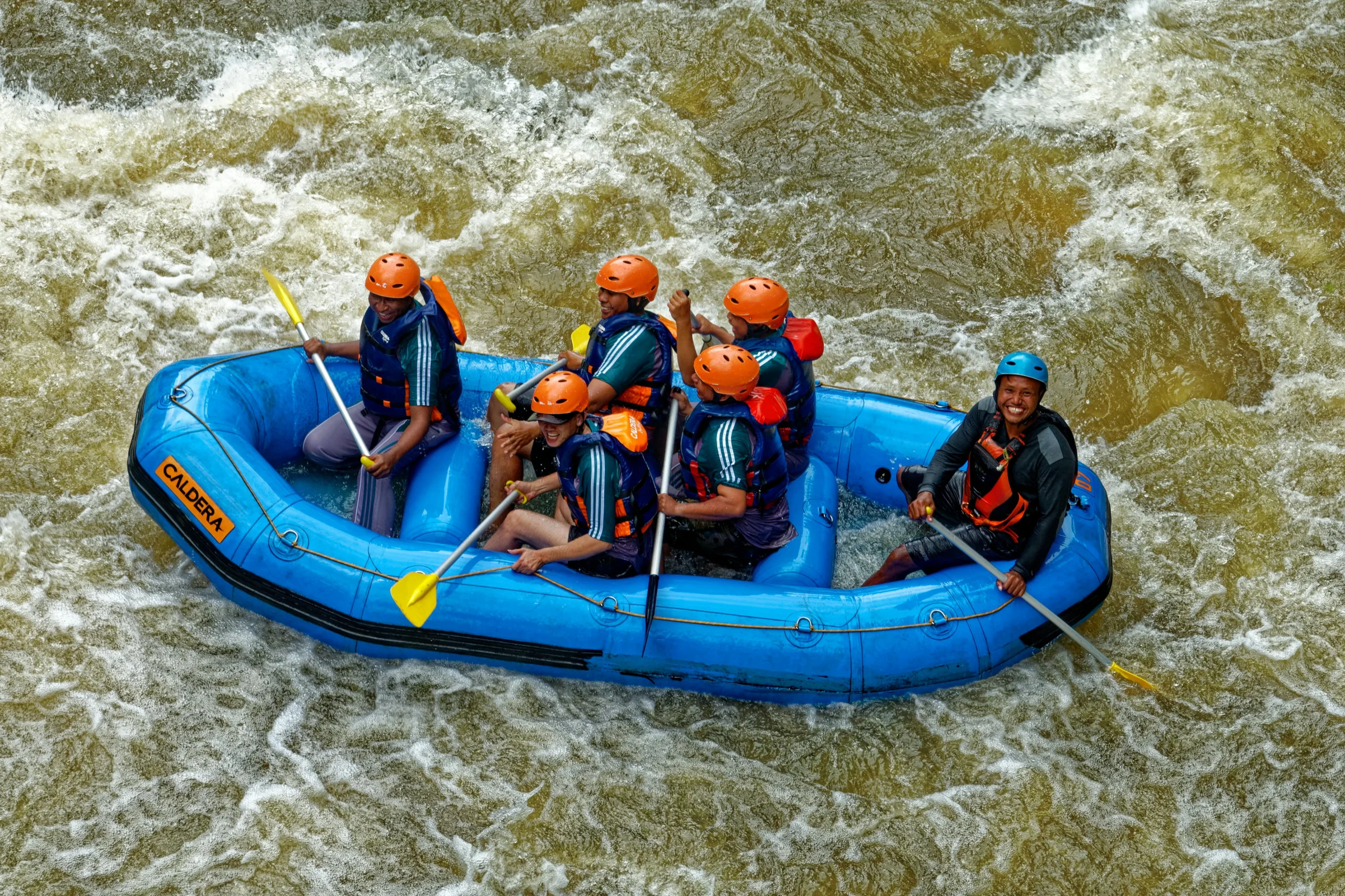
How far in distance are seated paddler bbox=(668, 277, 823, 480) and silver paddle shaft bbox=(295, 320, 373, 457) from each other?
4.98 ft

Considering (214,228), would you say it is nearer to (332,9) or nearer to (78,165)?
(78,165)

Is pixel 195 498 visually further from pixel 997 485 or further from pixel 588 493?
pixel 997 485

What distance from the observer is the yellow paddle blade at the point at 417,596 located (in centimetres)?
530

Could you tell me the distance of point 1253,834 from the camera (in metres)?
5.21

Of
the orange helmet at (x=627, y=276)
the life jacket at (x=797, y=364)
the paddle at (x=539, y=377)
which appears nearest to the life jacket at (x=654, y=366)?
the orange helmet at (x=627, y=276)

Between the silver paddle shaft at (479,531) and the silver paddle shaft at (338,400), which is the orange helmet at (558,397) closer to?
the silver paddle shaft at (479,531)

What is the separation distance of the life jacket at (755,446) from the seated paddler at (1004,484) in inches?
25.0

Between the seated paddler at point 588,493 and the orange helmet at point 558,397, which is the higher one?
the orange helmet at point 558,397

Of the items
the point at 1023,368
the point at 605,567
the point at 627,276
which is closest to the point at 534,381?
the point at 627,276

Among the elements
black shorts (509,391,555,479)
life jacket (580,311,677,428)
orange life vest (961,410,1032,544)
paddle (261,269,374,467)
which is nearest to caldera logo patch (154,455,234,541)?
paddle (261,269,374,467)

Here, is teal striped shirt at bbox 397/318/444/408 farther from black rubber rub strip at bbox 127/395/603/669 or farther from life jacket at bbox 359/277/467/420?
black rubber rub strip at bbox 127/395/603/669

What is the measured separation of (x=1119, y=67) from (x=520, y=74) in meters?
4.58

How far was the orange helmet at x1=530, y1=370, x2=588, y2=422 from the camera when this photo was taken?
499cm

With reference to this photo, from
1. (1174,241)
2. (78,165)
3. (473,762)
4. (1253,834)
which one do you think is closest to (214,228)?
(78,165)
